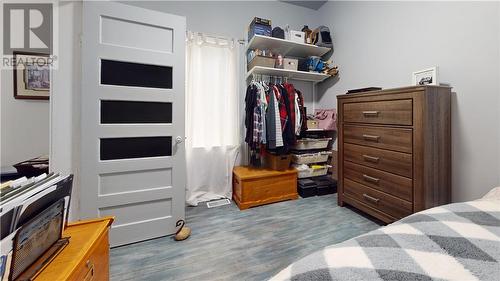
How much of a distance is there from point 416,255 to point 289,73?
2.45 meters

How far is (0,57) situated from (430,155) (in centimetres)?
407

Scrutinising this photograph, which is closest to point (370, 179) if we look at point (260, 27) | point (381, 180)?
point (381, 180)

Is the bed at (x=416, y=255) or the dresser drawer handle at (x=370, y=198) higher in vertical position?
the bed at (x=416, y=255)

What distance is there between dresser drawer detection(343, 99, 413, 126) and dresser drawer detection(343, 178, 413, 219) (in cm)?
61

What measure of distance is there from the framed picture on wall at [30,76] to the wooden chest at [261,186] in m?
2.38

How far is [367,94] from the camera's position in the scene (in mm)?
1863

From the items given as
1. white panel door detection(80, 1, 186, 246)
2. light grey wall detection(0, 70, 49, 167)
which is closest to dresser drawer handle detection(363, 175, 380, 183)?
white panel door detection(80, 1, 186, 246)

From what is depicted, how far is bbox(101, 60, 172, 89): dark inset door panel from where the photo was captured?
1.57m

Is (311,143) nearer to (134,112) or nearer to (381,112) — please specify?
(381,112)

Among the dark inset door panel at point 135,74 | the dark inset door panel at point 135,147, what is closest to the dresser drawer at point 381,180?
the dark inset door panel at point 135,147

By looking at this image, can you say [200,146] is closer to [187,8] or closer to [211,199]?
[211,199]

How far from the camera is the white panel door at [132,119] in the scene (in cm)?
153

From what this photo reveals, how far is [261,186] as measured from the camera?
238 centimetres

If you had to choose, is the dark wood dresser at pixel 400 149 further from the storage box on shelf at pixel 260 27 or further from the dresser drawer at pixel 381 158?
the storage box on shelf at pixel 260 27
